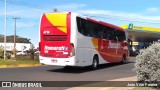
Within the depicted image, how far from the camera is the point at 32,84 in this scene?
14336 millimetres

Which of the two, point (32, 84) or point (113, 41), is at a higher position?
point (113, 41)

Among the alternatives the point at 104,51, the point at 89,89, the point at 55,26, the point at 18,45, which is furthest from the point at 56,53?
the point at 18,45

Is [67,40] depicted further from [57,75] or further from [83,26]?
[57,75]

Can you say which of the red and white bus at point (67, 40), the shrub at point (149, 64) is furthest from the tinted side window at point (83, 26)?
the shrub at point (149, 64)

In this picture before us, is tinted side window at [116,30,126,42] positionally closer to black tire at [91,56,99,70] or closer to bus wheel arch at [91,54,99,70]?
bus wheel arch at [91,54,99,70]

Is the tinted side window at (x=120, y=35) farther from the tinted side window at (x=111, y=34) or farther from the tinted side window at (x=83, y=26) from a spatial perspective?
the tinted side window at (x=83, y=26)

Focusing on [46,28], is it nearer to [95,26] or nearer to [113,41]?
[95,26]

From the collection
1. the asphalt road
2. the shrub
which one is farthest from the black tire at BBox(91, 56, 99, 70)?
the shrub

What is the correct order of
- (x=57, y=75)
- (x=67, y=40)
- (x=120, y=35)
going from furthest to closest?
(x=120, y=35) → (x=67, y=40) → (x=57, y=75)

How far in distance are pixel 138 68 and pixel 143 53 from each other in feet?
1.79

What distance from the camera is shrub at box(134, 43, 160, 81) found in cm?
1202

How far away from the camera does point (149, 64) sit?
→ 39.8ft

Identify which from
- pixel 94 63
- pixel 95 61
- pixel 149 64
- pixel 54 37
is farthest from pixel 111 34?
pixel 149 64

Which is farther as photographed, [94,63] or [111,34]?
[111,34]
